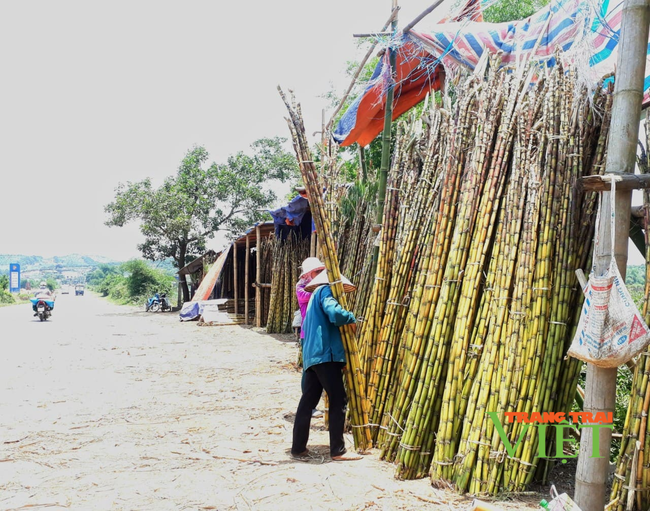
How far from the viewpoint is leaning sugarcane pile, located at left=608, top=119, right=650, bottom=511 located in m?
2.38

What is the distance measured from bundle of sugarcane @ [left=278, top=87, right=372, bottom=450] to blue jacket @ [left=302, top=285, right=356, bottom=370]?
9 centimetres

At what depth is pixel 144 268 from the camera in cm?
3706

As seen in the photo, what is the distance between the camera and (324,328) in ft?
12.3

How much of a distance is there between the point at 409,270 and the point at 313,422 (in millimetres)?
1885

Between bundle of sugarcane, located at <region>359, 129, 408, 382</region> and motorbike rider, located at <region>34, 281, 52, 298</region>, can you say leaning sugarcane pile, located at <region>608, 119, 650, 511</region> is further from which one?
motorbike rider, located at <region>34, 281, 52, 298</region>

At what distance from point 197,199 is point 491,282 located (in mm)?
20773

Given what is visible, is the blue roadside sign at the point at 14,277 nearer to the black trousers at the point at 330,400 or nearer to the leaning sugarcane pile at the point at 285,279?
the leaning sugarcane pile at the point at 285,279

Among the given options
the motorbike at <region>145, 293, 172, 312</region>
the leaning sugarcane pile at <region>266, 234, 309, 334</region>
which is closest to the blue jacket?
the leaning sugarcane pile at <region>266, 234, 309, 334</region>

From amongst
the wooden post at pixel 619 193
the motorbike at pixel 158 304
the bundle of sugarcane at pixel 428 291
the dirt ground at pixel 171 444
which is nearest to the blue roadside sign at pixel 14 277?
the motorbike at pixel 158 304

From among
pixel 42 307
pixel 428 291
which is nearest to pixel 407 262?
pixel 428 291

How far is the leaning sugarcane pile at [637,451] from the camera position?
238cm

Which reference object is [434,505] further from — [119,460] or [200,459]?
[119,460]

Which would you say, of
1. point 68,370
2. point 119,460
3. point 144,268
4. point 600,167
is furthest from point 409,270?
point 144,268

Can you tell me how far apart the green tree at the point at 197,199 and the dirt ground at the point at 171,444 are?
13850 millimetres
